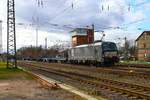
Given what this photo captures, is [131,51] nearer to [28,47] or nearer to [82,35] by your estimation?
[82,35]

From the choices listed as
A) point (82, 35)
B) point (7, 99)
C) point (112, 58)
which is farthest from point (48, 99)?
point (82, 35)

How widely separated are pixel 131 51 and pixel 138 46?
23.9 metres

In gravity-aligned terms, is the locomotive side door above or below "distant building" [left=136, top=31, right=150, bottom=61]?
below

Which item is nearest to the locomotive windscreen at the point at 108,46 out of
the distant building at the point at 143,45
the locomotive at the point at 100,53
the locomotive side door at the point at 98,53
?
the locomotive at the point at 100,53

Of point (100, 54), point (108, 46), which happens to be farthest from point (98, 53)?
point (108, 46)

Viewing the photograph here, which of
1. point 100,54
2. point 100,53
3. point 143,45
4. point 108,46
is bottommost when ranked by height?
point 100,54

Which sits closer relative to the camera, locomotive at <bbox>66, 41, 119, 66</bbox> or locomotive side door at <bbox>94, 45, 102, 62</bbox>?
locomotive at <bbox>66, 41, 119, 66</bbox>

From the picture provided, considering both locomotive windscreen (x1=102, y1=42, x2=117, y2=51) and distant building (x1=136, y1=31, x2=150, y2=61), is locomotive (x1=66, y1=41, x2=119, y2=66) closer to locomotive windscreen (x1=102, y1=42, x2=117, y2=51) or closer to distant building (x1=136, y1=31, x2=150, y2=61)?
locomotive windscreen (x1=102, y1=42, x2=117, y2=51)

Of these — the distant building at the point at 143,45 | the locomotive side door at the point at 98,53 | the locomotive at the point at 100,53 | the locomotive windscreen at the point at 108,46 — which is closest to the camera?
the locomotive at the point at 100,53

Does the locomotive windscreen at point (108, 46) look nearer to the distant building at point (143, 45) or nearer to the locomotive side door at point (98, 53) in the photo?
the locomotive side door at point (98, 53)

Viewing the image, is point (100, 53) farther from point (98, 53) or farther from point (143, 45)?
point (143, 45)

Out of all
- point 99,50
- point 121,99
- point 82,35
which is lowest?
point 121,99

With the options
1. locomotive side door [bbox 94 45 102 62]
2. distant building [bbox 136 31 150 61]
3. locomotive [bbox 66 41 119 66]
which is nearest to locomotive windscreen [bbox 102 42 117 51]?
locomotive [bbox 66 41 119 66]

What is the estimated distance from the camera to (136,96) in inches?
614
